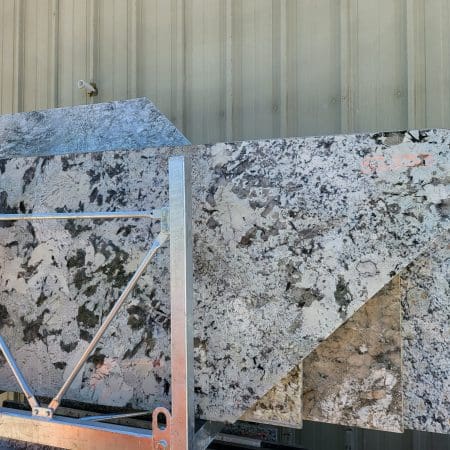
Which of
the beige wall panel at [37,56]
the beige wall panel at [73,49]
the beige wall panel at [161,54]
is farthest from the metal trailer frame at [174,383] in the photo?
the beige wall panel at [37,56]

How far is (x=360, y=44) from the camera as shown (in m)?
1.83

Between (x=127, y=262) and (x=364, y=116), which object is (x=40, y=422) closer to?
(x=127, y=262)

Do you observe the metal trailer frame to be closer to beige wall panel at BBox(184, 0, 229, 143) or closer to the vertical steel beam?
the vertical steel beam

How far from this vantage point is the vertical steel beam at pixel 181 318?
89 centimetres

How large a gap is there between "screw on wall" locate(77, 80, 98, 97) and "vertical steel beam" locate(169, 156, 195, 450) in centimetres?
159

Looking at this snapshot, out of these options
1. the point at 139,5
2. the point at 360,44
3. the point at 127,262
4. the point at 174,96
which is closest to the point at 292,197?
the point at 127,262

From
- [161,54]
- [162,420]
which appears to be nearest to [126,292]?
[162,420]

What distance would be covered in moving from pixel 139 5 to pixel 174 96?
1.92 feet

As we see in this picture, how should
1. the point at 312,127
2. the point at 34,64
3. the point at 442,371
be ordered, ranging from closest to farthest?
the point at 442,371
the point at 312,127
the point at 34,64

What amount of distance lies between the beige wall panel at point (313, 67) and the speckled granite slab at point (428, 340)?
43.2 inches

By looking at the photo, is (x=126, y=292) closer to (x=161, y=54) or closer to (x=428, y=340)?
(x=428, y=340)

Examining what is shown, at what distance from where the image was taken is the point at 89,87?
2262 mm

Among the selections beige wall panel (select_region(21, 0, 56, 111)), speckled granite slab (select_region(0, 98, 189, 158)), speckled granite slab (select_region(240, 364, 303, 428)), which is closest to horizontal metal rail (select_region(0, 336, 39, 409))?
speckled granite slab (select_region(240, 364, 303, 428))

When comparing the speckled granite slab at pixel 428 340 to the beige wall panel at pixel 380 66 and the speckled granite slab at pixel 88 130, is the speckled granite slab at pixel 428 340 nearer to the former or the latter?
the speckled granite slab at pixel 88 130
